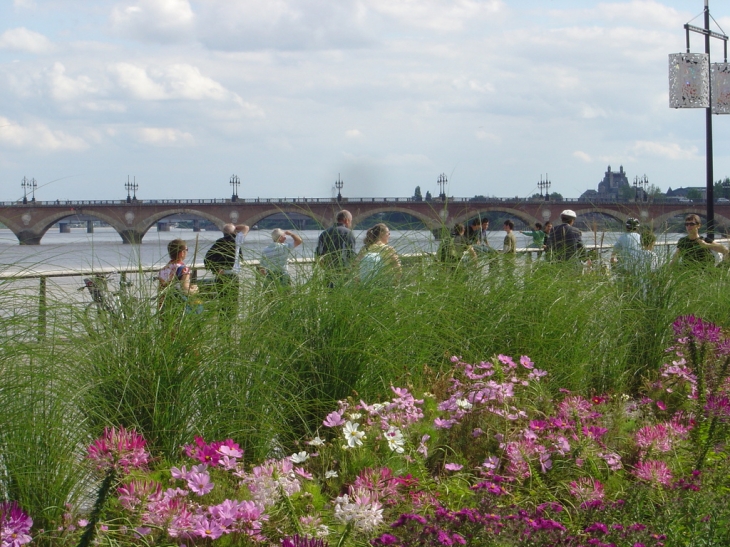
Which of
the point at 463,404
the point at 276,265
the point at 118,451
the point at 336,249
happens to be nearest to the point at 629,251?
the point at 336,249

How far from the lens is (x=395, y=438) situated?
114 inches

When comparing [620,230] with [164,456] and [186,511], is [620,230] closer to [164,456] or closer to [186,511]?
[164,456]

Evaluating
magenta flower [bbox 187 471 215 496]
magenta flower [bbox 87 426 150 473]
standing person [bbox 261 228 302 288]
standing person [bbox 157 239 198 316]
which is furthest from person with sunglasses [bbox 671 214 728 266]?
magenta flower [bbox 87 426 150 473]

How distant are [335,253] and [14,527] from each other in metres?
2.45

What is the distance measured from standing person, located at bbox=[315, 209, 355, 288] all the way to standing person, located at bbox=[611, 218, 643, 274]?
5.84 ft

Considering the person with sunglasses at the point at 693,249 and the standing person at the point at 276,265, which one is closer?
the standing person at the point at 276,265

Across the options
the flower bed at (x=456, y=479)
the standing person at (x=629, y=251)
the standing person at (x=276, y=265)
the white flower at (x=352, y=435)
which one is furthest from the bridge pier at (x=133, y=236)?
the standing person at (x=629, y=251)

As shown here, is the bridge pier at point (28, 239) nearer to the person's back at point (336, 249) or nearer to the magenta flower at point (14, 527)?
the person's back at point (336, 249)

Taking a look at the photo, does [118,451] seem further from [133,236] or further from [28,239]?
[28,239]

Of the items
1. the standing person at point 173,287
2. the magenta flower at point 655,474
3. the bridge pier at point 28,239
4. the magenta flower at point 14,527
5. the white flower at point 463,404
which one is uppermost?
the bridge pier at point 28,239

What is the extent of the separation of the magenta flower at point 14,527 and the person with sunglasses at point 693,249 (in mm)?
4429

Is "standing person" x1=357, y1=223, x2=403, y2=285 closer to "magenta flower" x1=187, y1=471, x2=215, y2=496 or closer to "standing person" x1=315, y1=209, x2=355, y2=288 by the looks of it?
"standing person" x1=315, y1=209, x2=355, y2=288

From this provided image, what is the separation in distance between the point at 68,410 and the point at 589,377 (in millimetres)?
2635

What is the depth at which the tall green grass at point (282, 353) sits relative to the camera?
8.94 feet
